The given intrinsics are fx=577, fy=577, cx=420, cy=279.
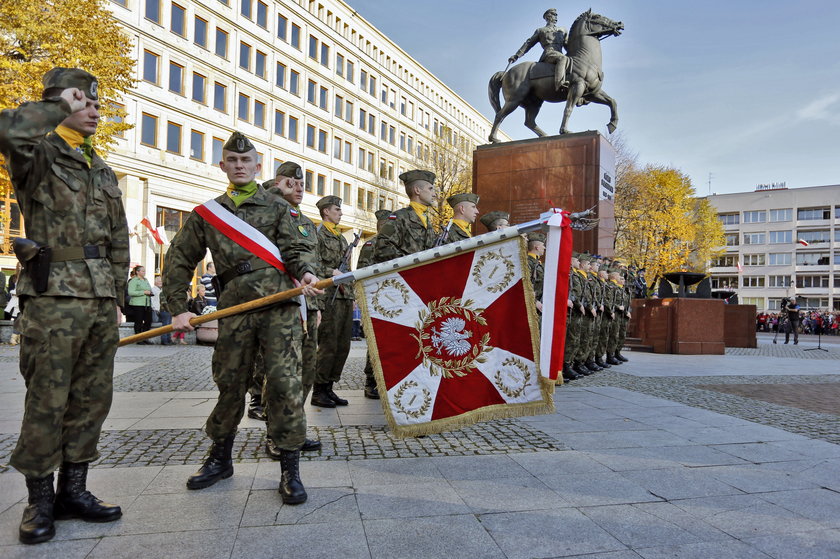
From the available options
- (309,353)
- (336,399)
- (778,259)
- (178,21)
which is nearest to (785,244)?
(778,259)

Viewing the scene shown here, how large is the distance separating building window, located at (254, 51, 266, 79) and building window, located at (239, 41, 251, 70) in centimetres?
55

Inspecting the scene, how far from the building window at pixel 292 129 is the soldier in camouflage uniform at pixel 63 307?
123ft

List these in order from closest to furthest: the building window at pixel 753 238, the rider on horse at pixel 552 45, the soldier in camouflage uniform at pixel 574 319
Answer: the soldier in camouflage uniform at pixel 574 319 < the rider on horse at pixel 552 45 < the building window at pixel 753 238

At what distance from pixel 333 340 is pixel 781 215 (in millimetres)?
89354

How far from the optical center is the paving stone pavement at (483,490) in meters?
2.62

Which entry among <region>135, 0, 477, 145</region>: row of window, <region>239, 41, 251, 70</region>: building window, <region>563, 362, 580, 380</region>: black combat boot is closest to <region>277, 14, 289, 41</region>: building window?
<region>135, 0, 477, 145</region>: row of window

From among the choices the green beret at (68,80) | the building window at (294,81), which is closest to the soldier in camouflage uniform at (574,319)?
the green beret at (68,80)

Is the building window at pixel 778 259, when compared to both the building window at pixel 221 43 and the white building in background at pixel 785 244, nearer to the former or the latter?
the white building in background at pixel 785 244

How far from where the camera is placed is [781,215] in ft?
260

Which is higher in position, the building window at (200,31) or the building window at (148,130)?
the building window at (200,31)

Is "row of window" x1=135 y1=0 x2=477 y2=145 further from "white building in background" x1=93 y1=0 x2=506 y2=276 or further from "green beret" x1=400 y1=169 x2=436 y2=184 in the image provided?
"green beret" x1=400 y1=169 x2=436 y2=184

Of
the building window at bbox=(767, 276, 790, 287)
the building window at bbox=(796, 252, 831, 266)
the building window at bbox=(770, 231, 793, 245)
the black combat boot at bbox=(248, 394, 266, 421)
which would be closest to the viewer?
the black combat boot at bbox=(248, 394, 266, 421)

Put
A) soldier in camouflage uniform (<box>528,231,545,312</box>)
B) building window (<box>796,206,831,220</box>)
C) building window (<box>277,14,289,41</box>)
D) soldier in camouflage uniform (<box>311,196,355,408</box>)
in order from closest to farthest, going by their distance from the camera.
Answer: soldier in camouflage uniform (<box>311,196,355,408</box>) → soldier in camouflage uniform (<box>528,231,545,312</box>) → building window (<box>277,14,289,41</box>) → building window (<box>796,206,831,220</box>)

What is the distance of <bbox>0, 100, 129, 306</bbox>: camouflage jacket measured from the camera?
2580 millimetres
